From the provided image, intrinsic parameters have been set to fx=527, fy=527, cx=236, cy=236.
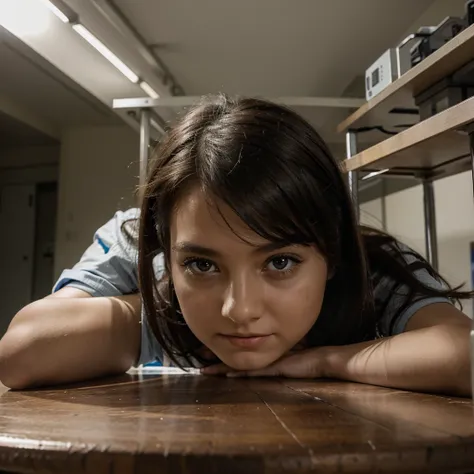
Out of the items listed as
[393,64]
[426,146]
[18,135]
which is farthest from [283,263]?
[18,135]

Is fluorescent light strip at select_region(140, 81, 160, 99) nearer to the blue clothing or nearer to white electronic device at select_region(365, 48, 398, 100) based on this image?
white electronic device at select_region(365, 48, 398, 100)

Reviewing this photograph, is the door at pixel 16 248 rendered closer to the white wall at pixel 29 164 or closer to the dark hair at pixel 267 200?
the white wall at pixel 29 164

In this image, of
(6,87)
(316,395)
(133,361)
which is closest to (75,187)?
(6,87)

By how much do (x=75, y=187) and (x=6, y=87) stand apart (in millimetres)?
809

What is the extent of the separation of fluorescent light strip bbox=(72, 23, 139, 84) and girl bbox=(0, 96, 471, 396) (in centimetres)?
112

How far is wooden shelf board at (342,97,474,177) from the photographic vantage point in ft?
2.92

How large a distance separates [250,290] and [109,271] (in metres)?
0.31

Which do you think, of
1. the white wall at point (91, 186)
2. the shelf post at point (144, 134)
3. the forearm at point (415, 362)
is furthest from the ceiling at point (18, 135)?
the forearm at point (415, 362)

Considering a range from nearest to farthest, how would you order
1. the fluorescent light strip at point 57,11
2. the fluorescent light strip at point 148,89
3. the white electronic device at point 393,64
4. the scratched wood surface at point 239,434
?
the scratched wood surface at point 239,434 → the white electronic device at point 393,64 → the fluorescent light strip at point 57,11 → the fluorescent light strip at point 148,89

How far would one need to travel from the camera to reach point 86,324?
0.64 meters

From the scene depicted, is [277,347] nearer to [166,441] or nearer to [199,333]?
[199,333]

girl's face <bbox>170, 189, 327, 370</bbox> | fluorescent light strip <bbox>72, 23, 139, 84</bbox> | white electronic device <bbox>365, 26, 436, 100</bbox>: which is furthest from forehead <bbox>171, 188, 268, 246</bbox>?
fluorescent light strip <bbox>72, 23, 139, 84</bbox>

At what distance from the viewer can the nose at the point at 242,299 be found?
54cm

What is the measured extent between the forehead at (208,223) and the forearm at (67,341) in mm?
Result: 172
